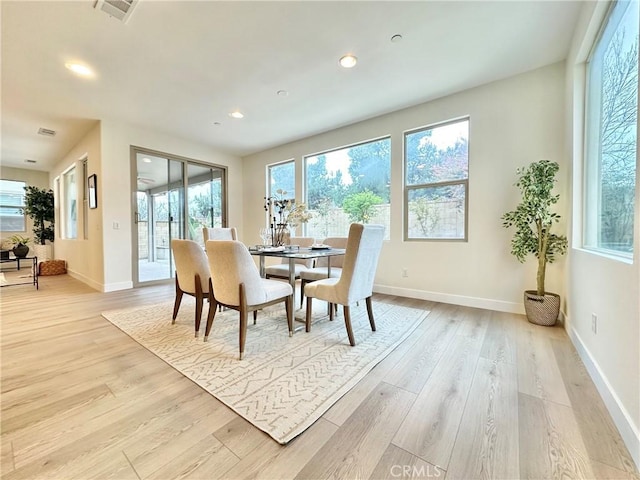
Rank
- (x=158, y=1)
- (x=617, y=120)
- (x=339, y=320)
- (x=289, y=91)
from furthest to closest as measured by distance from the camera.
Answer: (x=289, y=91) → (x=339, y=320) → (x=158, y=1) → (x=617, y=120)

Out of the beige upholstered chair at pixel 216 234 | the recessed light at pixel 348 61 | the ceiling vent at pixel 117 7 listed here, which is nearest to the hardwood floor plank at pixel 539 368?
the recessed light at pixel 348 61

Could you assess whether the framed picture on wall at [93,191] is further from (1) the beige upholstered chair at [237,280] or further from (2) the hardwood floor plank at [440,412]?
(2) the hardwood floor plank at [440,412]

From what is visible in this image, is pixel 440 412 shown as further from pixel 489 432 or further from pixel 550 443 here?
pixel 550 443

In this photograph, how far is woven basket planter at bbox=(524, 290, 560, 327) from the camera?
2.48 meters

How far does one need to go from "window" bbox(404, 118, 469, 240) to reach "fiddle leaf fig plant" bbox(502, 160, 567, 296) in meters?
0.66

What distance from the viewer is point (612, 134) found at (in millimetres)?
1729

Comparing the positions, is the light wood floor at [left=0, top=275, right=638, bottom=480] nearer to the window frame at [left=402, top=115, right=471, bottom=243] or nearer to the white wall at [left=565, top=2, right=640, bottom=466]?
the white wall at [left=565, top=2, right=640, bottom=466]

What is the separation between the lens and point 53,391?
60.2 inches

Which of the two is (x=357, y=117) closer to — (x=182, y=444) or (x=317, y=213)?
(x=317, y=213)

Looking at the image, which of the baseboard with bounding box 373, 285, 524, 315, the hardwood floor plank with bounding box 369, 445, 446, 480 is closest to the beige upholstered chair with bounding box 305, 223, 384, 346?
the hardwood floor plank with bounding box 369, 445, 446, 480

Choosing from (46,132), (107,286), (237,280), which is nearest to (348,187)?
(237,280)

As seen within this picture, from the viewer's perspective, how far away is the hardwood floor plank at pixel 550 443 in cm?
101

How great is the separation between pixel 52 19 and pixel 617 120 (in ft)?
13.7

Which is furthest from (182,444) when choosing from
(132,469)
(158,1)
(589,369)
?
(158,1)
